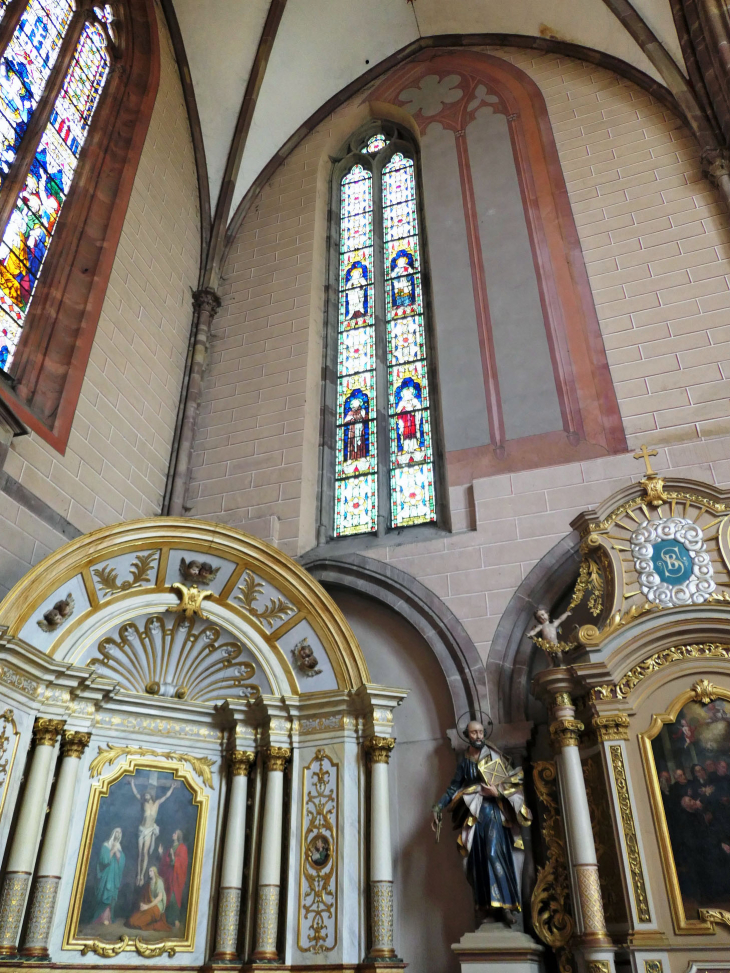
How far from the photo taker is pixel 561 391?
8.29 meters

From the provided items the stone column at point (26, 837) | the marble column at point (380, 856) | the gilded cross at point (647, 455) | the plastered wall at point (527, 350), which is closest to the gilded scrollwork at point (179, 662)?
the stone column at point (26, 837)

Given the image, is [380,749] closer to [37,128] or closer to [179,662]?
[179,662]

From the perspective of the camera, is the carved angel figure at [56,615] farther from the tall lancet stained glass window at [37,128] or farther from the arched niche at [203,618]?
the tall lancet stained glass window at [37,128]

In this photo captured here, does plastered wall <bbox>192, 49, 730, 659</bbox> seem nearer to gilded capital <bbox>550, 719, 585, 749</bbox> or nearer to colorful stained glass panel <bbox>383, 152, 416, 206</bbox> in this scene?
colorful stained glass panel <bbox>383, 152, 416, 206</bbox>

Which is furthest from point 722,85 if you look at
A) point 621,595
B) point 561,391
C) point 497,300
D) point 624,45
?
point 621,595

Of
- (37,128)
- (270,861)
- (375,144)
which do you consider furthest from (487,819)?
(375,144)

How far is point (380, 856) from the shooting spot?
19.9 ft

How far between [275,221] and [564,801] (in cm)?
820

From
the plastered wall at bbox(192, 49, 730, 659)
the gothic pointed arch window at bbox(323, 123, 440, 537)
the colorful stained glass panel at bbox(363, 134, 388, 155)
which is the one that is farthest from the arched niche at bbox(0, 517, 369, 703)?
the colorful stained glass panel at bbox(363, 134, 388, 155)

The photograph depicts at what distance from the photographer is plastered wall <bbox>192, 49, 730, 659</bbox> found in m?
7.56

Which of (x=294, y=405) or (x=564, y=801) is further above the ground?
(x=294, y=405)

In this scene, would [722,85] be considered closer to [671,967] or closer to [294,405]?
[294,405]

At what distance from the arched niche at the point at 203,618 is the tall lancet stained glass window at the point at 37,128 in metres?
2.08

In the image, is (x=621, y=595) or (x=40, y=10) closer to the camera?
(x=621, y=595)
